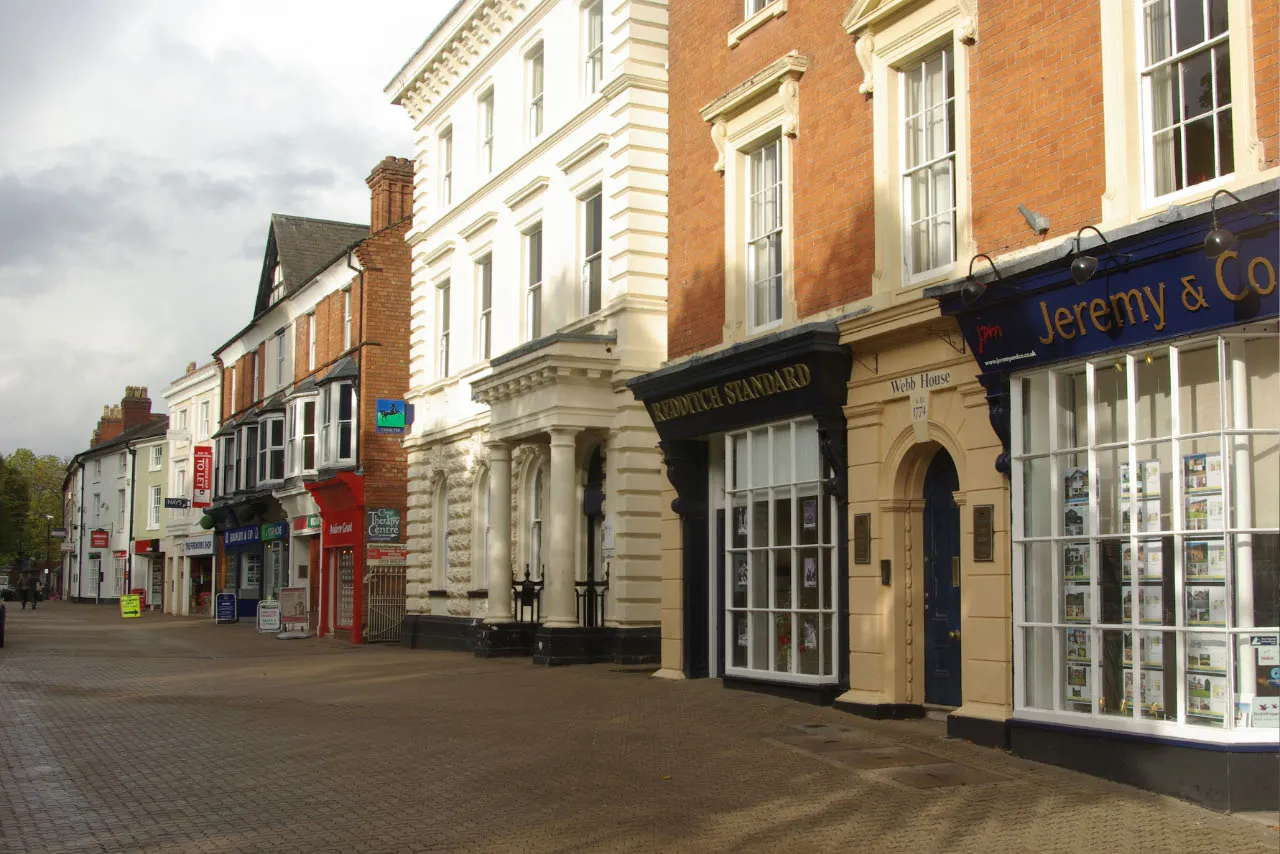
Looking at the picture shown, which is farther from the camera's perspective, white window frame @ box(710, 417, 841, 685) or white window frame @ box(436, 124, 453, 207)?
white window frame @ box(436, 124, 453, 207)

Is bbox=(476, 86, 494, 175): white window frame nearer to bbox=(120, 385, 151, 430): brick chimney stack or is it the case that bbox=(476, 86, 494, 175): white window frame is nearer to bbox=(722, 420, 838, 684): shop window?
bbox=(722, 420, 838, 684): shop window

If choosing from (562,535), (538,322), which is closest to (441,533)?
(538,322)

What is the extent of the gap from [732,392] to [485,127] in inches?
493

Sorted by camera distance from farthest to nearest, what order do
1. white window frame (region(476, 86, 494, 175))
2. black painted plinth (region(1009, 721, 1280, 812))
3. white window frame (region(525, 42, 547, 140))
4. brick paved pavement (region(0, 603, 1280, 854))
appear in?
white window frame (region(476, 86, 494, 175)), white window frame (region(525, 42, 547, 140)), black painted plinth (region(1009, 721, 1280, 812)), brick paved pavement (region(0, 603, 1280, 854))

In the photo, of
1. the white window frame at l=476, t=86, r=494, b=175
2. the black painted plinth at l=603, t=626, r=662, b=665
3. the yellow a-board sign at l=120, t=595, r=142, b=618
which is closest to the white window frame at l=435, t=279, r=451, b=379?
the white window frame at l=476, t=86, r=494, b=175

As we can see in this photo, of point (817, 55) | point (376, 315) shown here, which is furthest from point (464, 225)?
point (817, 55)

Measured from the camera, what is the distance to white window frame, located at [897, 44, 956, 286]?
1319 cm

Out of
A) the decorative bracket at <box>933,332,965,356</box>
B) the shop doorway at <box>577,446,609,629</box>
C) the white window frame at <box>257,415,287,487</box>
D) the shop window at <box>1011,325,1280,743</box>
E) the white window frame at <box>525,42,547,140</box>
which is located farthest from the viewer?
the white window frame at <box>257,415,287,487</box>

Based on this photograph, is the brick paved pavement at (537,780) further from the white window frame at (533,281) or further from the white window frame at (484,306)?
the white window frame at (484,306)

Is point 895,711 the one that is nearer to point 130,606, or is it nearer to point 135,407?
point 130,606

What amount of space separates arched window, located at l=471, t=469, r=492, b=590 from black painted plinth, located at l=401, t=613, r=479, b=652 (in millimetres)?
816

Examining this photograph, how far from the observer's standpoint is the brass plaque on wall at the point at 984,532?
39.9 ft

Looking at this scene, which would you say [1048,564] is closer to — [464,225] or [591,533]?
[591,533]

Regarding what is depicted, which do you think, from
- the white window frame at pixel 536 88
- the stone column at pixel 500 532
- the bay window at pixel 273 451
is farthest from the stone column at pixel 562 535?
the bay window at pixel 273 451
